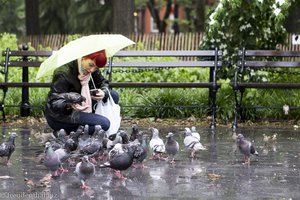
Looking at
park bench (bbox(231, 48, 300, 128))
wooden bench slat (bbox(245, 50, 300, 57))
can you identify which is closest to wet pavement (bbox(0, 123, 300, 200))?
park bench (bbox(231, 48, 300, 128))

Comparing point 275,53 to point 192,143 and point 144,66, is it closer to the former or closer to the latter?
point 144,66

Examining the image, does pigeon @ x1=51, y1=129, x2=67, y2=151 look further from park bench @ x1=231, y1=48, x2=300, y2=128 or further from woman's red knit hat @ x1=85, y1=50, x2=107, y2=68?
park bench @ x1=231, y1=48, x2=300, y2=128

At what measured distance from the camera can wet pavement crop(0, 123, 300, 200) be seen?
7.38m

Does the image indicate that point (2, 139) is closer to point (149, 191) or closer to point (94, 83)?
point (94, 83)

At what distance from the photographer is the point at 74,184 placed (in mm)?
7840

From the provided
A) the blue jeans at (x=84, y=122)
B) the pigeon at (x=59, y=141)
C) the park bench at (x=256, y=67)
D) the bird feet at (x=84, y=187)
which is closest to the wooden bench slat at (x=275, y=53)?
the park bench at (x=256, y=67)

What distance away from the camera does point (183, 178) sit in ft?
27.2

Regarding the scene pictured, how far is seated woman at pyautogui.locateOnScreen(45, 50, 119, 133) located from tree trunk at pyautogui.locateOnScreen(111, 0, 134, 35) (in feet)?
43.1

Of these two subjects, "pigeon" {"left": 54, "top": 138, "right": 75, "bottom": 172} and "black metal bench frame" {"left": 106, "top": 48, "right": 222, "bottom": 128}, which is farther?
"black metal bench frame" {"left": 106, "top": 48, "right": 222, "bottom": 128}

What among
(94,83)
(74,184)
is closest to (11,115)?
(94,83)

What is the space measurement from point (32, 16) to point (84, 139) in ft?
72.8

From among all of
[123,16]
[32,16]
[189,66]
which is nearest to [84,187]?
[189,66]

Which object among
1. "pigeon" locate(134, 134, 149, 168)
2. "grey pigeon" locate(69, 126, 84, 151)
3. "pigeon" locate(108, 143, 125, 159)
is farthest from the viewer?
"grey pigeon" locate(69, 126, 84, 151)

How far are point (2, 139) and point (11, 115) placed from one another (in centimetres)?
300
